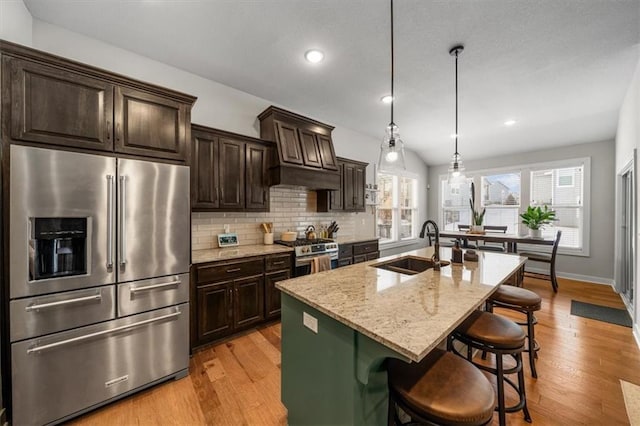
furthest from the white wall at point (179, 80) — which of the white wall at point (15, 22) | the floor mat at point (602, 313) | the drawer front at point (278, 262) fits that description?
the floor mat at point (602, 313)

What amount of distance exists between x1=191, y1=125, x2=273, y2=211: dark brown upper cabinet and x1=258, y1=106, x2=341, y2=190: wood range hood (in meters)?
0.20

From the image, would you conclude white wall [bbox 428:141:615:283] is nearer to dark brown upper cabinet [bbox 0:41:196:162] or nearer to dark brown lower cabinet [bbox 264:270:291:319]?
dark brown lower cabinet [bbox 264:270:291:319]

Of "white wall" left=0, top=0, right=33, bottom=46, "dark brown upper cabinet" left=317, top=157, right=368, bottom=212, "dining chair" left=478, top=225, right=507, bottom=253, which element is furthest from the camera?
"dining chair" left=478, top=225, right=507, bottom=253

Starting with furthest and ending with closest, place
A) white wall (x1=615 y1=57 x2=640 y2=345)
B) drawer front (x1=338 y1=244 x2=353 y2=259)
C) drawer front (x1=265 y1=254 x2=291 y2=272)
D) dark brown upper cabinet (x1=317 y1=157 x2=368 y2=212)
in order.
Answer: dark brown upper cabinet (x1=317 y1=157 x2=368 y2=212), drawer front (x1=338 y1=244 x2=353 y2=259), drawer front (x1=265 y1=254 x2=291 y2=272), white wall (x1=615 y1=57 x2=640 y2=345)

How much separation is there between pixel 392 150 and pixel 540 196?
17.3 feet

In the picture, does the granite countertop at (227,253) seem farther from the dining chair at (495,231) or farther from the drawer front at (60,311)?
the dining chair at (495,231)

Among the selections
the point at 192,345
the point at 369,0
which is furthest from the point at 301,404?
the point at 369,0

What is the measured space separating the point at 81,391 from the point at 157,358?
0.44 meters

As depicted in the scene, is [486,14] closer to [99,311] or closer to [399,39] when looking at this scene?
[399,39]

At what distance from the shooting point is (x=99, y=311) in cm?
177

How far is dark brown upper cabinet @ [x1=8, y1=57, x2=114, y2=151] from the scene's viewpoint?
61.2 inches

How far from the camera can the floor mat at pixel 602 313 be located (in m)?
3.15

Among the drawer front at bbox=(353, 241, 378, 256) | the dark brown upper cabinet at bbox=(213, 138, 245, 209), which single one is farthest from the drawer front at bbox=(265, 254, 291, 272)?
the drawer front at bbox=(353, 241, 378, 256)

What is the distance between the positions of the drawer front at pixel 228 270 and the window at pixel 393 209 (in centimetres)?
338
